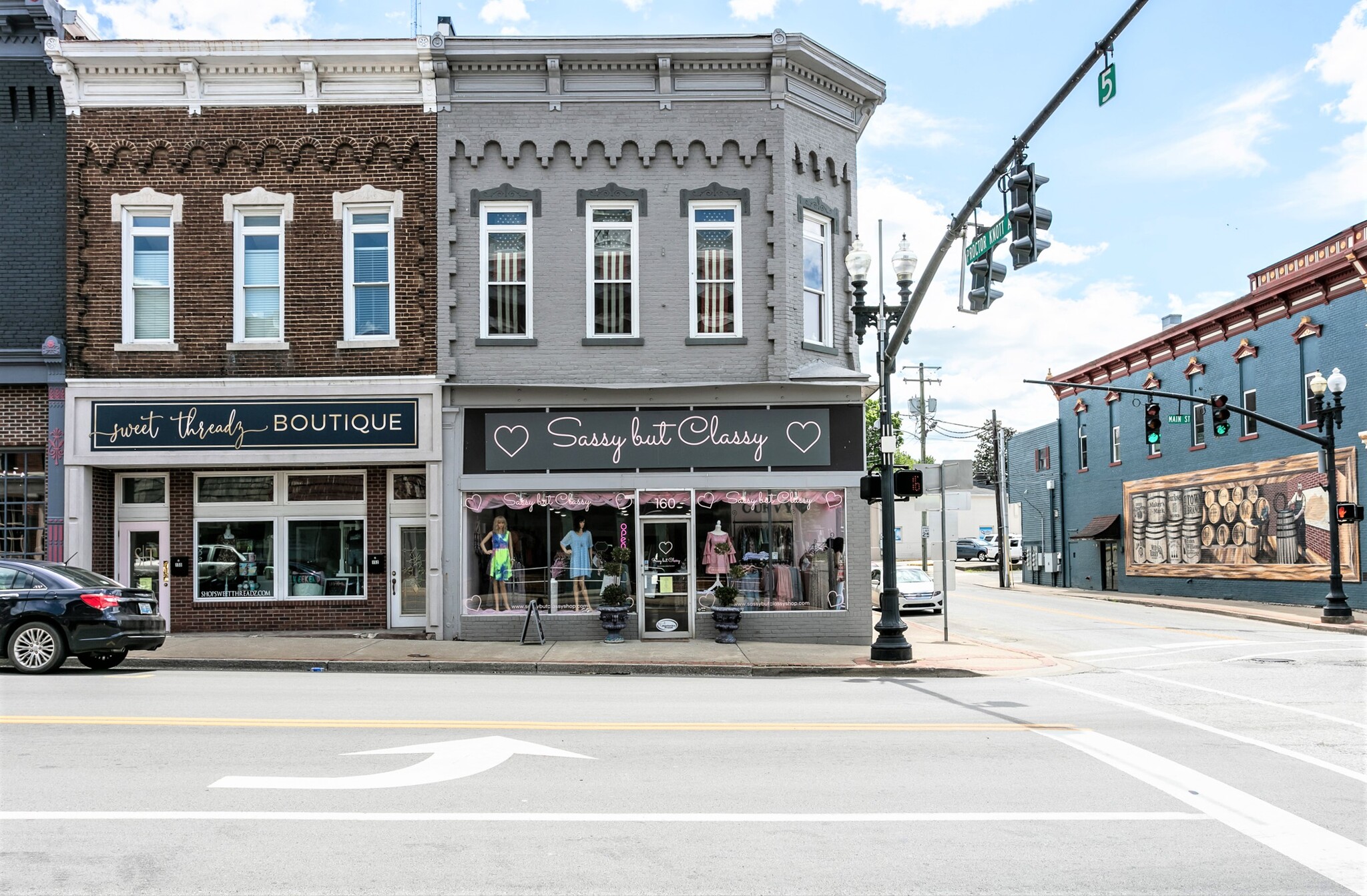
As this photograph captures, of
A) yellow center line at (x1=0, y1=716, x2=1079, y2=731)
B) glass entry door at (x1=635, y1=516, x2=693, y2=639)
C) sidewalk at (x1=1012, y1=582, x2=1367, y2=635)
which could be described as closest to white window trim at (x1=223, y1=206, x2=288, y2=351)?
glass entry door at (x1=635, y1=516, x2=693, y2=639)

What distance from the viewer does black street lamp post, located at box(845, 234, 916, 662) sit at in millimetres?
16500

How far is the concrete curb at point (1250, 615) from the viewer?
24.2m

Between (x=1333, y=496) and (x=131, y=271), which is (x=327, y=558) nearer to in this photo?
(x=131, y=271)

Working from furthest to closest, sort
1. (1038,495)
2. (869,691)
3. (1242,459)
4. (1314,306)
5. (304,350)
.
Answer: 1. (1038,495)
2. (1242,459)
3. (1314,306)
4. (304,350)
5. (869,691)

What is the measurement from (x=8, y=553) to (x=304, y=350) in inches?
239

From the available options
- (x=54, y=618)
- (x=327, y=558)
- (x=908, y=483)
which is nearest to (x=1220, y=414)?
(x=908, y=483)

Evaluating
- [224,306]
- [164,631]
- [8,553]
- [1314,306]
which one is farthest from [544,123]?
[1314,306]

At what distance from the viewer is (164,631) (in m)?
14.2

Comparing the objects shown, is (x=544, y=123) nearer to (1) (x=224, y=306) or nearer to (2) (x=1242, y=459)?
(1) (x=224, y=306)

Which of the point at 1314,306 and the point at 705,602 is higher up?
the point at 1314,306

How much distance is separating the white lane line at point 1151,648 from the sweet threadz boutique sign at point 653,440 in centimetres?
533

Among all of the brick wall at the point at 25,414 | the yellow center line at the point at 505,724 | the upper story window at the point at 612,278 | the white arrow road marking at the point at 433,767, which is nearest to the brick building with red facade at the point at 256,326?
the brick wall at the point at 25,414

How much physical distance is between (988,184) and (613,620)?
894 centimetres

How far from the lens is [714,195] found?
19.2 m
